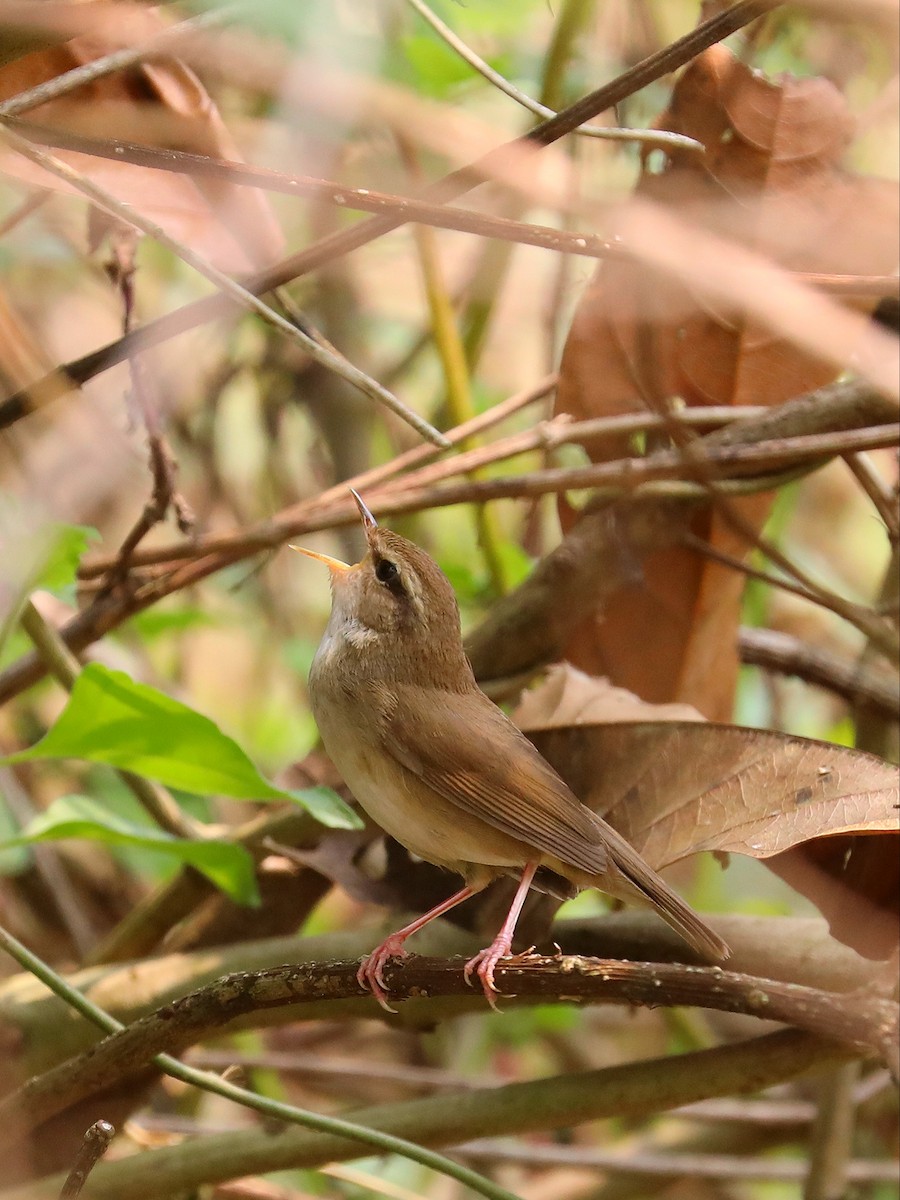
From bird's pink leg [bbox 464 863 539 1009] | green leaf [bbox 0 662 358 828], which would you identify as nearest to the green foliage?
green leaf [bbox 0 662 358 828]

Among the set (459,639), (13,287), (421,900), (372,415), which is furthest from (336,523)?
(13,287)

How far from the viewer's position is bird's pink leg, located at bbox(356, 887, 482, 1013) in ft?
6.76

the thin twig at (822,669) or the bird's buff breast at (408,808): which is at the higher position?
the thin twig at (822,669)

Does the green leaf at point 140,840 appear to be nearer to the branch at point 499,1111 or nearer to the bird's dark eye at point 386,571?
the branch at point 499,1111

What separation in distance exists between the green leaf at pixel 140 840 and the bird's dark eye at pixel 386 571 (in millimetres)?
656

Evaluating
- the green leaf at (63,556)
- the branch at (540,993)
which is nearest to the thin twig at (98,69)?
the green leaf at (63,556)

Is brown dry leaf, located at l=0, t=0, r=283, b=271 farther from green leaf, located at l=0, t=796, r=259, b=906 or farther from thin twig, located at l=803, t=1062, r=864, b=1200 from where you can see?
thin twig, located at l=803, t=1062, r=864, b=1200

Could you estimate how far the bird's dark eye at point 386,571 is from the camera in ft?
9.23

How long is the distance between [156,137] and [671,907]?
74.6 inches

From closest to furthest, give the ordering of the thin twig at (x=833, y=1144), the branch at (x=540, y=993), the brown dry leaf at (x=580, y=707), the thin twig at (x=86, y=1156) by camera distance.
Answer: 1. the thin twig at (x=86, y=1156)
2. the branch at (x=540, y=993)
3. the brown dry leaf at (x=580, y=707)
4. the thin twig at (x=833, y=1144)

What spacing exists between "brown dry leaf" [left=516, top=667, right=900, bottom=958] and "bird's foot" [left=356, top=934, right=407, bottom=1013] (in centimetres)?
52

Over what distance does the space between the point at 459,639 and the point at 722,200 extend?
1.15 m

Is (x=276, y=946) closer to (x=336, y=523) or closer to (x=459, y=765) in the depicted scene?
(x=459, y=765)

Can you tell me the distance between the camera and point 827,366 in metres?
3.16
